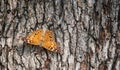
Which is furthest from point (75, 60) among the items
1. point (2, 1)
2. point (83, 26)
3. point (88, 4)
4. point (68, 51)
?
point (2, 1)

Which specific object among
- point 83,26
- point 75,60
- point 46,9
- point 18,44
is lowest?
point 75,60

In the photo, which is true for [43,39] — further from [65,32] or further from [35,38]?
[65,32]

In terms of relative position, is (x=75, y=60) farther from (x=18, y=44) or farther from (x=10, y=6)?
(x=10, y=6)
